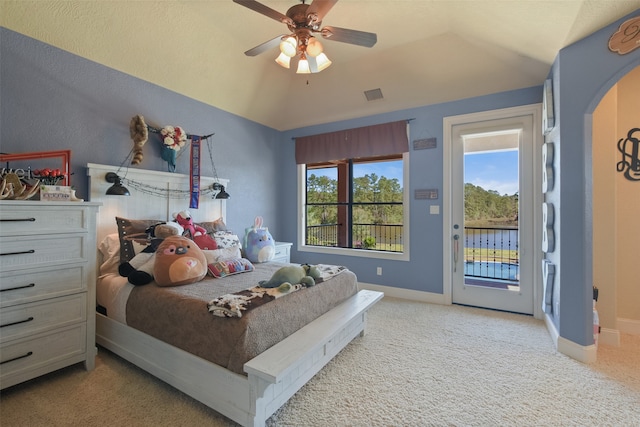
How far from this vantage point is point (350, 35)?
2033 millimetres

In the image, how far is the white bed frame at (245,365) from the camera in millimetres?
1458

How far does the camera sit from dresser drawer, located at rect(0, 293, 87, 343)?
67.4 inches

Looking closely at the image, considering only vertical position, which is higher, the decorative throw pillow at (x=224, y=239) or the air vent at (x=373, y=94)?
the air vent at (x=373, y=94)

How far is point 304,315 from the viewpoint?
76.0 inches

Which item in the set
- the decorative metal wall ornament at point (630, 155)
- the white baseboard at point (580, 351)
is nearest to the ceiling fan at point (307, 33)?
the decorative metal wall ornament at point (630, 155)

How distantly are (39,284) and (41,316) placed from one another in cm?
21

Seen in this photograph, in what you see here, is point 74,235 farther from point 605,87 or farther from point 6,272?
point 605,87

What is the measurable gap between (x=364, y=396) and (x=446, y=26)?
3373mm

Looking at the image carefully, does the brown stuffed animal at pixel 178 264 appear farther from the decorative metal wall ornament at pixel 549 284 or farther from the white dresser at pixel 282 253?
the decorative metal wall ornament at pixel 549 284

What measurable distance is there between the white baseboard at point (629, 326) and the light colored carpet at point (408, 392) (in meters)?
0.19

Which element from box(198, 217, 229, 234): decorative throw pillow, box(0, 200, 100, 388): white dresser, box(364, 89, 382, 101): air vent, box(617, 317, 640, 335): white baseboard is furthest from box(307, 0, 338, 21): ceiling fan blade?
box(617, 317, 640, 335): white baseboard

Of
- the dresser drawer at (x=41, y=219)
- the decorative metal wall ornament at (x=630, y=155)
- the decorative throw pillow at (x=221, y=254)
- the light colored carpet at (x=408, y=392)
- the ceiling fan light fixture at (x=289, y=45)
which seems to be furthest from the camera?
the decorative metal wall ornament at (x=630, y=155)

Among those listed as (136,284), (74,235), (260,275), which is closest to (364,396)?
(260,275)

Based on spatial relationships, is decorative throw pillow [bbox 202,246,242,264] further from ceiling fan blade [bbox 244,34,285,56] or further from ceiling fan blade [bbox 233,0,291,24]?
ceiling fan blade [bbox 233,0,291,24]
